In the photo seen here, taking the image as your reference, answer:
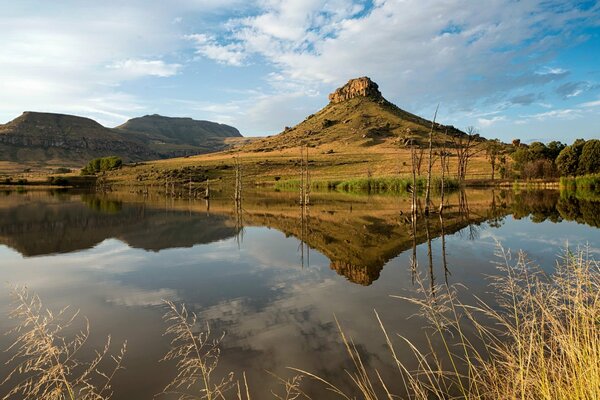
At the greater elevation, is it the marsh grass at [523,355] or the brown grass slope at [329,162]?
the brown grass slope at [329,162]

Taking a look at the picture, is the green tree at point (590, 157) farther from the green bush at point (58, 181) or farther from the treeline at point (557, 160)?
the green bush at point (58, 181)

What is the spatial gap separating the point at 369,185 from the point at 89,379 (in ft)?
269

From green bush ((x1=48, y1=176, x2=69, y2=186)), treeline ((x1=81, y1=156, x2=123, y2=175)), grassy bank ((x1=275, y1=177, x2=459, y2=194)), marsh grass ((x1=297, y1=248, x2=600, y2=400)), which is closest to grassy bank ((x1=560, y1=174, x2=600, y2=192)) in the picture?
grassy bank ((x1=275, y1=177, x2=459, y2=194))

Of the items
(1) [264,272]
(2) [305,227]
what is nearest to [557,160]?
(2) [305,227]

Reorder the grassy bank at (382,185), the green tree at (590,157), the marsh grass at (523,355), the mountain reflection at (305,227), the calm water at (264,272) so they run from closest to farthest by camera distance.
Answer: the marsh grass at (523,355) < the calm water at (264,272) < the mountain reflection at (305,227) < the green tree at (590,157) < the grassy bank at (382,185)

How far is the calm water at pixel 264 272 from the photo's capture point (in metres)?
10.2

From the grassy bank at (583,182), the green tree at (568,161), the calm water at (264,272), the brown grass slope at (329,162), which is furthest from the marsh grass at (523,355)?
the brown grass slope at (329,162)

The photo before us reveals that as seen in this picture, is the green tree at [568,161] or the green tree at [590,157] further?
the green tree at [568,161]

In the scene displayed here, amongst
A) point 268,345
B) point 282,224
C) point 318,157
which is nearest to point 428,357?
point 268,345

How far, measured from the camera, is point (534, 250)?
73.2 feet

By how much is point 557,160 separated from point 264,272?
84.2 m

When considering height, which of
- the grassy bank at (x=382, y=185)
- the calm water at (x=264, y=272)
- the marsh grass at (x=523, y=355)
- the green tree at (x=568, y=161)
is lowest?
the calm water at (x=264, y=272)

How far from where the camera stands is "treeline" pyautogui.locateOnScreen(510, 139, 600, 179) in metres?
76.4

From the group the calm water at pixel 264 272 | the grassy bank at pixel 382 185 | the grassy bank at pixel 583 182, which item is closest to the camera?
the calm water at pixel 264 272
